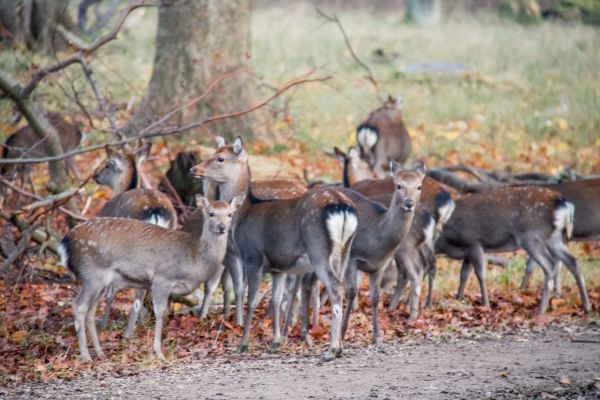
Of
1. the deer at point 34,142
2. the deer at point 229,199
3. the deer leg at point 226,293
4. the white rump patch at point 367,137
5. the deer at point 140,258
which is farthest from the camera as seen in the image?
the white rump patch at point 367,137

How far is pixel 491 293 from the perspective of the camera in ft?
35.9

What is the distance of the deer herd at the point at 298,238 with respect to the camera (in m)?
8.44

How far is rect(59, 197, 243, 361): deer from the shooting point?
8.41 m

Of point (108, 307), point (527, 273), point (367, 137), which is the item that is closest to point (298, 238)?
point (108, 307)

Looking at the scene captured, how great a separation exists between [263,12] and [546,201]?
73.7 ft

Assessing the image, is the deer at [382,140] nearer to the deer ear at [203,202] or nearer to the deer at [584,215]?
the deer at [584,215]

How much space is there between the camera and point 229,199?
31.8ft

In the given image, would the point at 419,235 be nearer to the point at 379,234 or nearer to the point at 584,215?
the point at 379,234

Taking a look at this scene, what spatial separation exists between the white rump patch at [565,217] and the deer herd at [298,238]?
0.01m

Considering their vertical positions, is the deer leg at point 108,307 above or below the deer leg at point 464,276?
below

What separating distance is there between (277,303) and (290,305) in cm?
29

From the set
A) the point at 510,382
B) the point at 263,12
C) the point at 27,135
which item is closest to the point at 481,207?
the point at 510,382

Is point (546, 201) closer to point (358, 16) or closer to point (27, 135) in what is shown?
point (27, 135)

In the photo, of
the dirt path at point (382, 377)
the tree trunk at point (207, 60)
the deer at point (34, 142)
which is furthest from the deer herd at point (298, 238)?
the tree trunk at point (207, 60)
